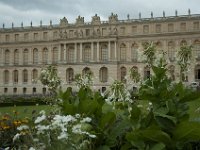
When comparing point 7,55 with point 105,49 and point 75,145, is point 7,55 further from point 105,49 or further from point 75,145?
point 75,145

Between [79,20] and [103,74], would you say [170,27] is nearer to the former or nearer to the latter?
[103,74]

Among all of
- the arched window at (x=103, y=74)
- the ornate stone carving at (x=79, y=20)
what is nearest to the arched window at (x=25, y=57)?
the ornate stone carving at (x=79, y=20)

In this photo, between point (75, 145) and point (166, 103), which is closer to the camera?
point (75, 145)

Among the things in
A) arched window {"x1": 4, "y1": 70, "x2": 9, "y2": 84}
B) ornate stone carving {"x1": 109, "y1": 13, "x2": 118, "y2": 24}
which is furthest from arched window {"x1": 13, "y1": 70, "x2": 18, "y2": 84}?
ornate stone carving {"x1": 109, "y1": 13, "x2": 118, "y2": 24}

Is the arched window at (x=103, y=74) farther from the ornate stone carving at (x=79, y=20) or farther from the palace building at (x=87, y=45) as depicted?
the ornate stone carving at (x=79, y=20)

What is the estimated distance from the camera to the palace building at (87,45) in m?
65.8

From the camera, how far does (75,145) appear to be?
12.8 ft

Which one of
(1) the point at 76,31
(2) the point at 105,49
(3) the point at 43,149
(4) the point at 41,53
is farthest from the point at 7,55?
(3) the point at 43,149

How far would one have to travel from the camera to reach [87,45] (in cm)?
7050

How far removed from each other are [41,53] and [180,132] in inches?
2778

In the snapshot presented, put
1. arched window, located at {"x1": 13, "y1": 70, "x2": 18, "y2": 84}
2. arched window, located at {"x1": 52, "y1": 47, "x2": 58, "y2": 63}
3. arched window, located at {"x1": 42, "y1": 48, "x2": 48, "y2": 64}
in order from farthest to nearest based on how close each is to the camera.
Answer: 1. arched window, located at {"x1": 13, "y1": 70, "x2": 18, "y2": 84}
2. arched window, located at {"x1": 42, "y1": 48, "x2": 48, "y2": 64}
3. arched window, located at {"x1": 52, "y1": 47, "x2": 58, "y2": 63}

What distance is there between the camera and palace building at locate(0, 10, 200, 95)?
65750mm

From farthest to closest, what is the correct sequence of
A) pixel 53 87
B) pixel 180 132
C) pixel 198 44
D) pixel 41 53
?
pixel 41 53
pixel 198 44
pixel 53 87
pixel 180 132

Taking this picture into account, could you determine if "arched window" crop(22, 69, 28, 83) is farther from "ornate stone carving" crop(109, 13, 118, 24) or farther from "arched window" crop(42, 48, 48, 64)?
"ornate stone carving" crop(109, 13, 118, 24)
